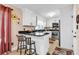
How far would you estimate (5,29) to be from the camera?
205 cm

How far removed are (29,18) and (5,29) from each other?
46cm

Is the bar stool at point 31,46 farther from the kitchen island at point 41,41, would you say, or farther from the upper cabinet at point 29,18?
the upper cabinet at point 29,18

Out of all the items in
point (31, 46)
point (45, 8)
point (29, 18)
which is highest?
point (45, 8)

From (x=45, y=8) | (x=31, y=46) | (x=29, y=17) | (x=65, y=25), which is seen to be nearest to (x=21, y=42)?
(x=31, y=46)

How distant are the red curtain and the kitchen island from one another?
23 cm

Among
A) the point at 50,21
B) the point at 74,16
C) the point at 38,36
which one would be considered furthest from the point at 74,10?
the point at 38,36

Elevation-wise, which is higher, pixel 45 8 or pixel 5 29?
pixel 45 8

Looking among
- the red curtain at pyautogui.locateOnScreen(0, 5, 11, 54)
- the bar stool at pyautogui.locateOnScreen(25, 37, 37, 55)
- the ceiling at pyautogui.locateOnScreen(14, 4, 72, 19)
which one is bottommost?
the bar stool at pyautogui.locateOnScreen(25, 37, 37, 55)

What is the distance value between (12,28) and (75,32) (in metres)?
1.05

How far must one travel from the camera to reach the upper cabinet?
213 centimetres

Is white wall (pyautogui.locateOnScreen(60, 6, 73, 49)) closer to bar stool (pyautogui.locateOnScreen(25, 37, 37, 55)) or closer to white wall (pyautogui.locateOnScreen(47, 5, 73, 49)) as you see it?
Answer: white wall (pyautogui.locateOnScreen(47, 5, 73, 49))

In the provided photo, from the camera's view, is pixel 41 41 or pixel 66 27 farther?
pixel 41 41

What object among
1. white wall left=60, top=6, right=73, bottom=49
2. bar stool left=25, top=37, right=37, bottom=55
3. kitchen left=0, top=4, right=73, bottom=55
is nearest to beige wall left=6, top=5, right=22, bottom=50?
kitchen left=0, top=4, right=73, bottom=55

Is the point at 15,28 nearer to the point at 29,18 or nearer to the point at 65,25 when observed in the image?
the point at 29,18
